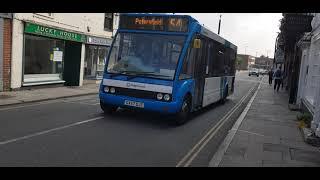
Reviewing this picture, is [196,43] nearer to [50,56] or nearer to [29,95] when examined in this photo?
[29,95]

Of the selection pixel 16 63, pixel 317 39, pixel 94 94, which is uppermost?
pixel 317 39

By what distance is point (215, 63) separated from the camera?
548 inches

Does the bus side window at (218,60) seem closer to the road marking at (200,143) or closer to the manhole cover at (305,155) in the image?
the road marking at (200,143)

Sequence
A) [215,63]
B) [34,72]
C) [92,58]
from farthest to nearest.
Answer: [92,58]
[34,72]
[215,63]

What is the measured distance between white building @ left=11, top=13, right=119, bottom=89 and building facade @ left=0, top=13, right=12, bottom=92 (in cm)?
20

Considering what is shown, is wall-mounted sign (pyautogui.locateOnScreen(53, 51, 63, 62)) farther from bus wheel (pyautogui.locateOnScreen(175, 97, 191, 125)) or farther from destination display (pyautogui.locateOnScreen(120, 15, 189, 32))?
bus wheel (pyautogui.locateOnScreen(175, 97, 191, 125))

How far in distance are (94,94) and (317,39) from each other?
1013cm

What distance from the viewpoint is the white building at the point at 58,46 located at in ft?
53.9

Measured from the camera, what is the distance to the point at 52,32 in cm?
1823

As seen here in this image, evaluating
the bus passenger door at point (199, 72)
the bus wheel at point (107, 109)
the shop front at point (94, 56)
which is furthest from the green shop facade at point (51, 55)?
the bus passenger door at point (199, 72)

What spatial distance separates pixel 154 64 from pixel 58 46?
10.8 m
